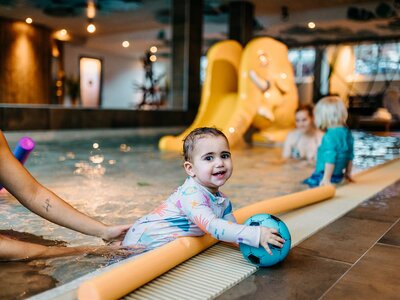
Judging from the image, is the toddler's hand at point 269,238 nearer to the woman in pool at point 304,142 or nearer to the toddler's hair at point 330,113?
the toddler's hair at point 330,113

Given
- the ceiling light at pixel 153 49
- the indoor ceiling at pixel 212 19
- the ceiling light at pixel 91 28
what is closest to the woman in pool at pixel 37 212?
the indoor ceiling at pixel 212 19

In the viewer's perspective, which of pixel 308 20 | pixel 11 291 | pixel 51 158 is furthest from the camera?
pixel 308 20

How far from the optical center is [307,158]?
18.5 feet

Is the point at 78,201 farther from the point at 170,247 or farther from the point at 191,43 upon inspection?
the point at 191,43

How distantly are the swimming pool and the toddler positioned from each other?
0.25m

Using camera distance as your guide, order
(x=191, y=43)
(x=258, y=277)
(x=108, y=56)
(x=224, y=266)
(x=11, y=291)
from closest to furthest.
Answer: (x=11, y=291), (x=258, y=277), (x=224, y=266), (x=191, y=43), (x=108, y=56)

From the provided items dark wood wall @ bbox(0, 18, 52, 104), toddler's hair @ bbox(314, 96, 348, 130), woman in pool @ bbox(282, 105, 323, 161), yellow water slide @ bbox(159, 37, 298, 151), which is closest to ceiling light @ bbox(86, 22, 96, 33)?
dark wood wall @ bbox(0, 18, 52, 104)

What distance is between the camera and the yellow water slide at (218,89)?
696 centimetres

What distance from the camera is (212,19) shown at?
50.3 ft

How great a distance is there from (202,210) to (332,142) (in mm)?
2141

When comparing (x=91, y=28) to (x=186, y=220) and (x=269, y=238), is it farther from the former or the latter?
(x=269, y=238)

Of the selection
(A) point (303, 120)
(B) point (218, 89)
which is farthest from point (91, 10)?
(A) point (303, 120)

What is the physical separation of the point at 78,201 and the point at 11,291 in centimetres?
152

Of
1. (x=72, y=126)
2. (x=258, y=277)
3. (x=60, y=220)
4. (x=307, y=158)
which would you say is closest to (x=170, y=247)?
(x=258, y=277)
